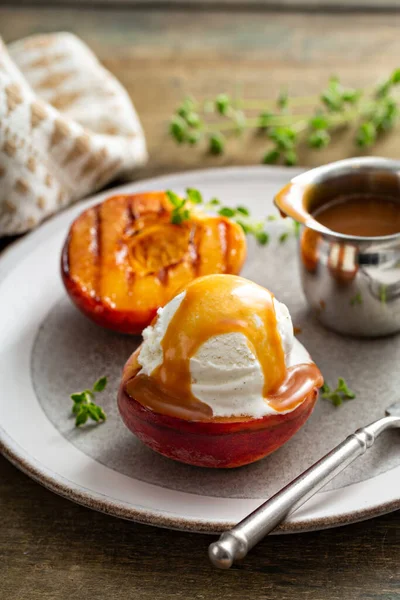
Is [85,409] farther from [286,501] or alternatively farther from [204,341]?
[286,501]

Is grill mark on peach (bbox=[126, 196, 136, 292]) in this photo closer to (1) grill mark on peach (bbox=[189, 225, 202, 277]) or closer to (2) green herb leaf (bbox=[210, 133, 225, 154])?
(1) grill mark on peach (bbox=[189, 225, 202, 277])

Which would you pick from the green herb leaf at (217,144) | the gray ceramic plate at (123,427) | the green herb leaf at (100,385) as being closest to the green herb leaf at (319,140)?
the green herb leaf at (217,144)

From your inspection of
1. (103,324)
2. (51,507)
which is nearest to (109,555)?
(51,507)

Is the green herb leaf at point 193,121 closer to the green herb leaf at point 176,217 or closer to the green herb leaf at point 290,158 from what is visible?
the green herb leaf at point 290,158

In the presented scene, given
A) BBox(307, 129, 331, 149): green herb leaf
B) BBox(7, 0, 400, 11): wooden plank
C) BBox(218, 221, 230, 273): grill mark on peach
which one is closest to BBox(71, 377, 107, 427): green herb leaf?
BBox(218, 221, 230, 273): grill mark on peach

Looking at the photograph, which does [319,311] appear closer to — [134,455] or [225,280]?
[225,280]

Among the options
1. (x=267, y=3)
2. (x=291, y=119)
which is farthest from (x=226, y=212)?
(x=267, y=3)
